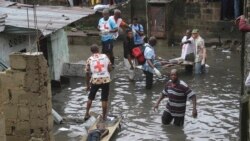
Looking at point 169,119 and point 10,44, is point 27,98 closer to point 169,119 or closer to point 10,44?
point 169,119

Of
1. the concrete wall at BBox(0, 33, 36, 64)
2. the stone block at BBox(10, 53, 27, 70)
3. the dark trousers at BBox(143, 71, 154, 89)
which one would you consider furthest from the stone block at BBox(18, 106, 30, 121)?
the dark trousers at BBox(143, 71, 154, 89)

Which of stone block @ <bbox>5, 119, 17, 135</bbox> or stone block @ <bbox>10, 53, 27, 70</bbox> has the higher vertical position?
stone block @ <bbox>10, 53, 27, 70</bbox>

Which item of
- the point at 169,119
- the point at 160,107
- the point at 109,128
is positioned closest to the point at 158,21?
the point at 160,107

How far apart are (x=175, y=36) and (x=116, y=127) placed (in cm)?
1143

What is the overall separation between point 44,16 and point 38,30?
2220 mm

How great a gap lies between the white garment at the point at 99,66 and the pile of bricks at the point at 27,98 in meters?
2.36

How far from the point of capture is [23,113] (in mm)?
10414

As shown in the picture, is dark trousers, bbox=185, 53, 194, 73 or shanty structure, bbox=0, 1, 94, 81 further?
dark trousers, bbox=185, 53, 194, 73

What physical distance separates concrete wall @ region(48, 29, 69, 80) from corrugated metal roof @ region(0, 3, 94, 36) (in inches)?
27.9

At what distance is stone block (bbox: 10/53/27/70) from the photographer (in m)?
10.1

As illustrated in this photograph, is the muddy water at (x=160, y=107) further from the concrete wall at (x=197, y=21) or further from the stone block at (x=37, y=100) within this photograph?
the concrete wall at (x=197, y=21)

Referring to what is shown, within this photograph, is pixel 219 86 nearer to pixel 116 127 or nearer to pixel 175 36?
pixel 116 127

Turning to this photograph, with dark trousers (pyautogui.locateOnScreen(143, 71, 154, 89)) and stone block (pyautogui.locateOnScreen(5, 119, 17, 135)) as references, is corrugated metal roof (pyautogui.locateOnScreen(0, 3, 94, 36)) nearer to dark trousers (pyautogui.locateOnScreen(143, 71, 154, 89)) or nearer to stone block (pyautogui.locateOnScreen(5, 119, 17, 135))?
dark trousers (pyautogui.locateOnScreen(143, 71, 154, 89))

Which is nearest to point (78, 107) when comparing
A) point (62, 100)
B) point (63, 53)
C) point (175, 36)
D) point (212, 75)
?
point (62, 100)
